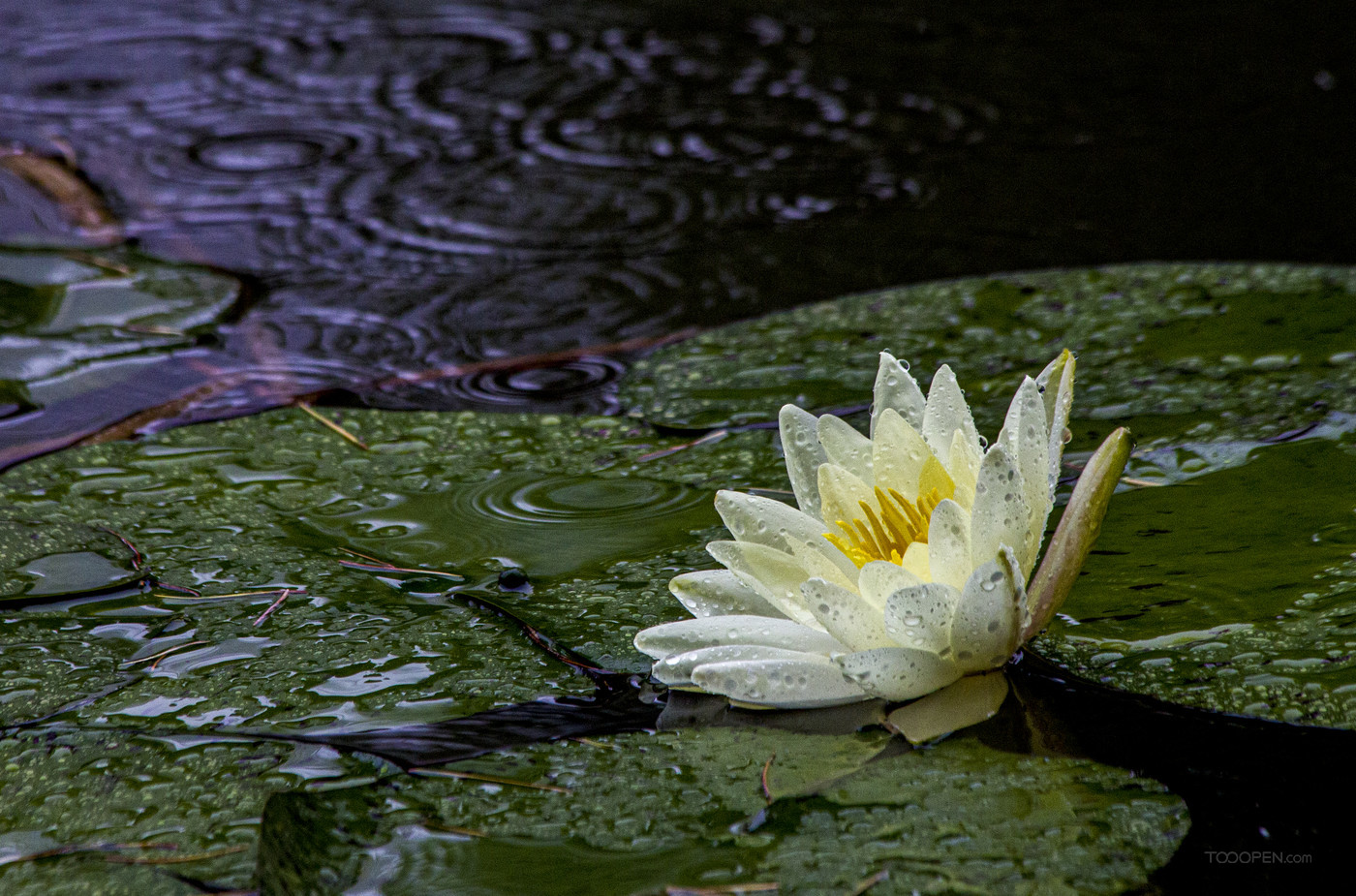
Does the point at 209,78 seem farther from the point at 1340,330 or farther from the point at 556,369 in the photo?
the point at 1340,330

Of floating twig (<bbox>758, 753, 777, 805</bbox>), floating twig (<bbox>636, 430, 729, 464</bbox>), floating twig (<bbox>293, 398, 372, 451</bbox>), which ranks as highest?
floating twig (<bbox>758, 753, 777, 805</bbox>)

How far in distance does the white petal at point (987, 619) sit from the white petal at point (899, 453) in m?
0.15

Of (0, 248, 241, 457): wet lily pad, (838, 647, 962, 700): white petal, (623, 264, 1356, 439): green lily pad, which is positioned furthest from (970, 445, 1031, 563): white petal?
(0, 248, 241, 457): wet lily pad

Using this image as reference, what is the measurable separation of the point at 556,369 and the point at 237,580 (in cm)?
91

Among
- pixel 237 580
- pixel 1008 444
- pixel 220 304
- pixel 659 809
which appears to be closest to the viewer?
pixel 659 809

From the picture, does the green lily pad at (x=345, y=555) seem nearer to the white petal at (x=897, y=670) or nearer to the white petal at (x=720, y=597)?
the white petal at (x=720, y=597)

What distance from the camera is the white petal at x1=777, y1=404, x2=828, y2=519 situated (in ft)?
4.29

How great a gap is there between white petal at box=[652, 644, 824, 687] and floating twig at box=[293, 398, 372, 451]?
0.83 meters

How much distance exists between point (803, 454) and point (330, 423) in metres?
0.91

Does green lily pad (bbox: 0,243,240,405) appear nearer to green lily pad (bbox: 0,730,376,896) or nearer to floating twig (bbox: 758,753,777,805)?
green lily pad (bbox: 0,730,376,896)

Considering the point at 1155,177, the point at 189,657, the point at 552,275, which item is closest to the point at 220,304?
the point at 552,275

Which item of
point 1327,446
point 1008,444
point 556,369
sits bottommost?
point 556,369

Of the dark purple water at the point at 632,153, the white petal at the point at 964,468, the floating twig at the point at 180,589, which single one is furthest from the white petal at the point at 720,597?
the dark purple water at the point at 632,153

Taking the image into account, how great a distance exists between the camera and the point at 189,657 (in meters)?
1.31
